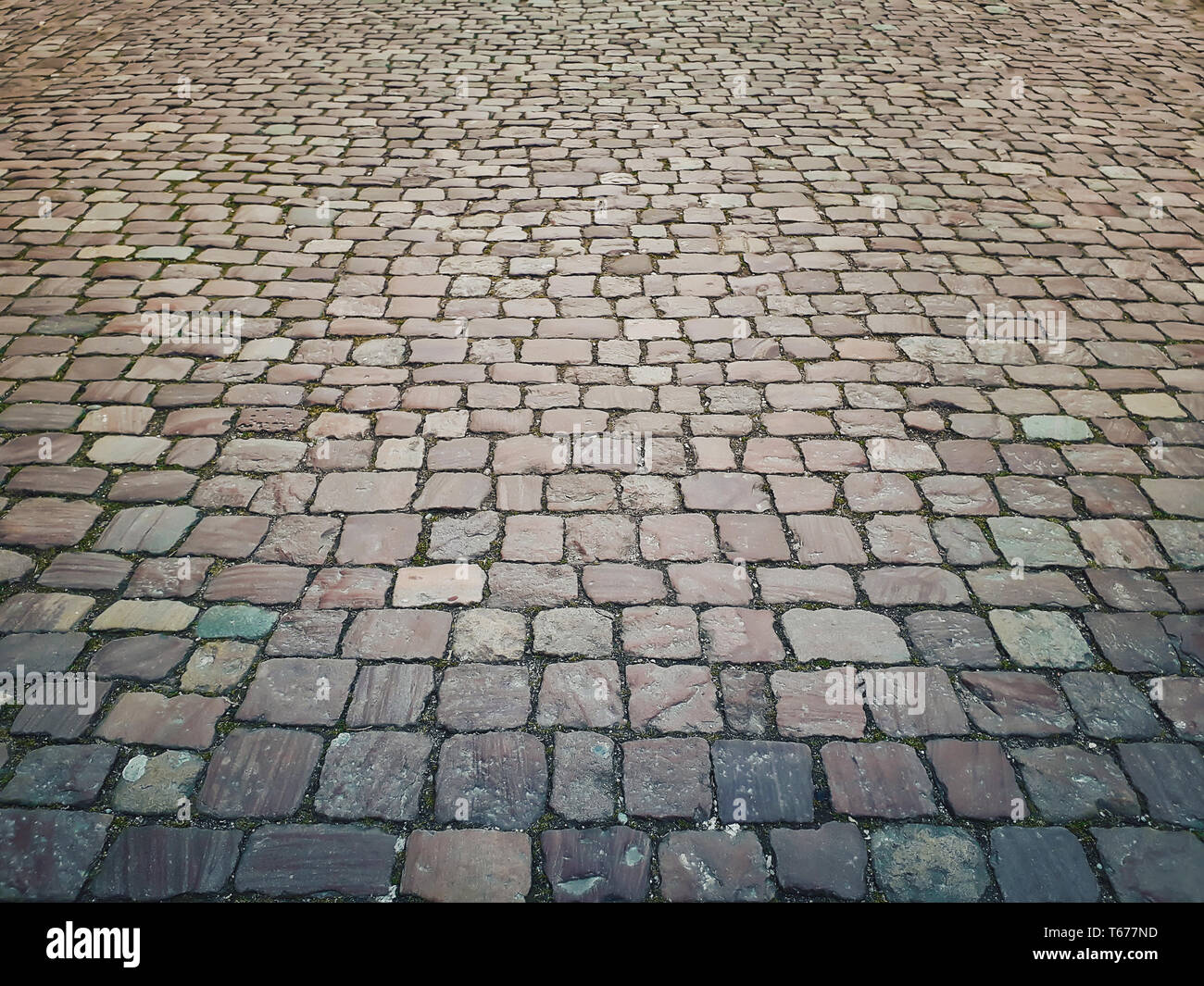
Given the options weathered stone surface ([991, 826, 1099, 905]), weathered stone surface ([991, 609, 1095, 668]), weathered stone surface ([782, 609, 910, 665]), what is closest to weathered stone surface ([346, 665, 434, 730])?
weathered stone surface ([782, 609, 910, 665])

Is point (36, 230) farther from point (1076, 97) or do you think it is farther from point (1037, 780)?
point (1076, 97)

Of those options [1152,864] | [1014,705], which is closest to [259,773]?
[1014,705]

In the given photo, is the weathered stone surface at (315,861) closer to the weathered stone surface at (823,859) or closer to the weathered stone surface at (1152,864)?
the weathered stone surface at (823,859)

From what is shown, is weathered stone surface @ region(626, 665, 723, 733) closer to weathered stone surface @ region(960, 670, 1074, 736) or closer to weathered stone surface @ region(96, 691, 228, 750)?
weathered stone surface @ region(960, 670, 1074, 736)

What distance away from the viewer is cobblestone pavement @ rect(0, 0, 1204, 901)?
7.41ft

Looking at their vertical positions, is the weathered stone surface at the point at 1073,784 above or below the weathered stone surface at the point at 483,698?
below

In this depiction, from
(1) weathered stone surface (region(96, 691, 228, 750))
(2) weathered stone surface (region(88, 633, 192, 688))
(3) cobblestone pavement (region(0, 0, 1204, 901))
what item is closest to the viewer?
(3) cobblestone pavement (region(0, 0, 1204, 901))

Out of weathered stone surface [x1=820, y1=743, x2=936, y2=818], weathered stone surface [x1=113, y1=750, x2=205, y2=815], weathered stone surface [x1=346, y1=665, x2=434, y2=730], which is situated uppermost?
weathered stone surface [x1=346, y1=665, x2=434, y2=730]

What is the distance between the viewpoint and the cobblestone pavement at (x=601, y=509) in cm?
226

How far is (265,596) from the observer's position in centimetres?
290

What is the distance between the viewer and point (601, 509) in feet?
10.7

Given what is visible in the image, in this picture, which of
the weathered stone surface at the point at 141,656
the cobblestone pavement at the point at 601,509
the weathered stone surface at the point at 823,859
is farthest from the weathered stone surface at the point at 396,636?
the weathered stone surface at the point at 823,859
